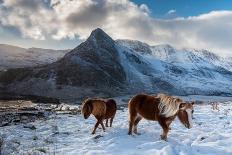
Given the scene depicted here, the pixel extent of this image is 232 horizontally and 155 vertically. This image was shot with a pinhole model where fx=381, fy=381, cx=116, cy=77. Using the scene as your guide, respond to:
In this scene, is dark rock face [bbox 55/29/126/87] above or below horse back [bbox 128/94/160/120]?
above

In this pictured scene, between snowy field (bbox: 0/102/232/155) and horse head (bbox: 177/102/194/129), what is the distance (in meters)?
0.77

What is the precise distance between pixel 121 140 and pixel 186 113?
266cm

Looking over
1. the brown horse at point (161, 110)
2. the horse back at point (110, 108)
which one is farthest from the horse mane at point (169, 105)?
the horse back at point (110, 108)

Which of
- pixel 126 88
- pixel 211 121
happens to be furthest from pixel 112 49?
pixel 211 121

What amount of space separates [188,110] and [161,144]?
1542mm

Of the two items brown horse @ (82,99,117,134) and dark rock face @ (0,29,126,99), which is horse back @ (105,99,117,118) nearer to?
brown horse @ (82,99,117,134)

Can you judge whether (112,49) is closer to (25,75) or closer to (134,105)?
(25,75)

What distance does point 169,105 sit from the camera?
14047mm

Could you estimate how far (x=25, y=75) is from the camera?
458 feet

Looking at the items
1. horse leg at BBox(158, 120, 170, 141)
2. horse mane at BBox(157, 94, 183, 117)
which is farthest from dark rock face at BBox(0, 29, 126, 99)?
horse leg at BBox(158, 120, 170, 141)

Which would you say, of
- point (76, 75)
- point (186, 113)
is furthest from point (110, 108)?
point (76, 75)

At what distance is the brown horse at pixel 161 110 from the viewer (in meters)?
13.7

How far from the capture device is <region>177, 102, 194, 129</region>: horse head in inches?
531

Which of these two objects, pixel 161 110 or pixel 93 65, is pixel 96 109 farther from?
pixel 93 65
